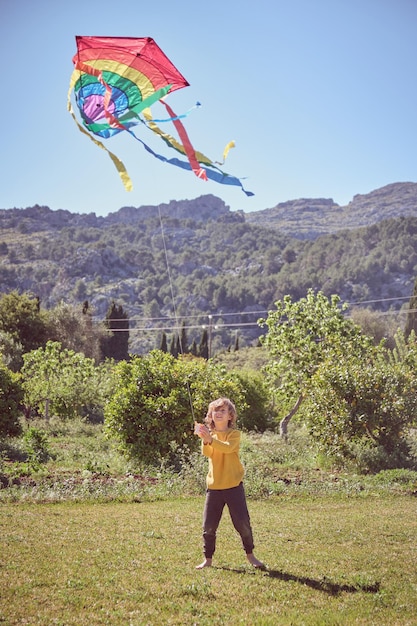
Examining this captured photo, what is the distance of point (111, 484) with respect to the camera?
505 inches

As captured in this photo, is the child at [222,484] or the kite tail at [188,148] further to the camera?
the kite tail at [188,148]

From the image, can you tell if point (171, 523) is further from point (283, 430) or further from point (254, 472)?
point (283, 430)

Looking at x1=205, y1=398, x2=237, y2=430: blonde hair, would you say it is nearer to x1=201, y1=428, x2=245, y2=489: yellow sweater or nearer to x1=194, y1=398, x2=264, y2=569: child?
x1=194, y1=398, x2=264, y2=569: child

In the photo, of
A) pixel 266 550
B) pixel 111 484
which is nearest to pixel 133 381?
pixel 111 484

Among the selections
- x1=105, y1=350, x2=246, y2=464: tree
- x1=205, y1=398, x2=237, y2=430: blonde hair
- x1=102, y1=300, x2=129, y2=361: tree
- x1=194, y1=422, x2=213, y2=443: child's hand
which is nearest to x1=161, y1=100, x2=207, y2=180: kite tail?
x1=205, y1=398, x2=237, y2=430: blonde hair

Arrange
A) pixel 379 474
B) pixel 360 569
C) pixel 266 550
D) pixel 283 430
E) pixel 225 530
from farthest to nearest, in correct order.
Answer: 1. pixel 283 430
2. pixel 379 474
3. pixel 225 530
4. pixel 266 550
5. pixel 360 569

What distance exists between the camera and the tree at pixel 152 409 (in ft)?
49.7

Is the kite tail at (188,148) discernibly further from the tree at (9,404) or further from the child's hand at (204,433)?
the tree at (9,404)

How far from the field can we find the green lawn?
0.05 ft

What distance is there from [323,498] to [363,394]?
4.85 m

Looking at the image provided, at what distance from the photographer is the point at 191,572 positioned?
617cm

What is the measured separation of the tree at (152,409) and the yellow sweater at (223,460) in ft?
28.3

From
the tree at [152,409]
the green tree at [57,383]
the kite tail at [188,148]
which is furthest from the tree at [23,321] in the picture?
the kite tail at [188,148]

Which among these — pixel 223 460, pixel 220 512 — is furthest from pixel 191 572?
pixel 223 460
